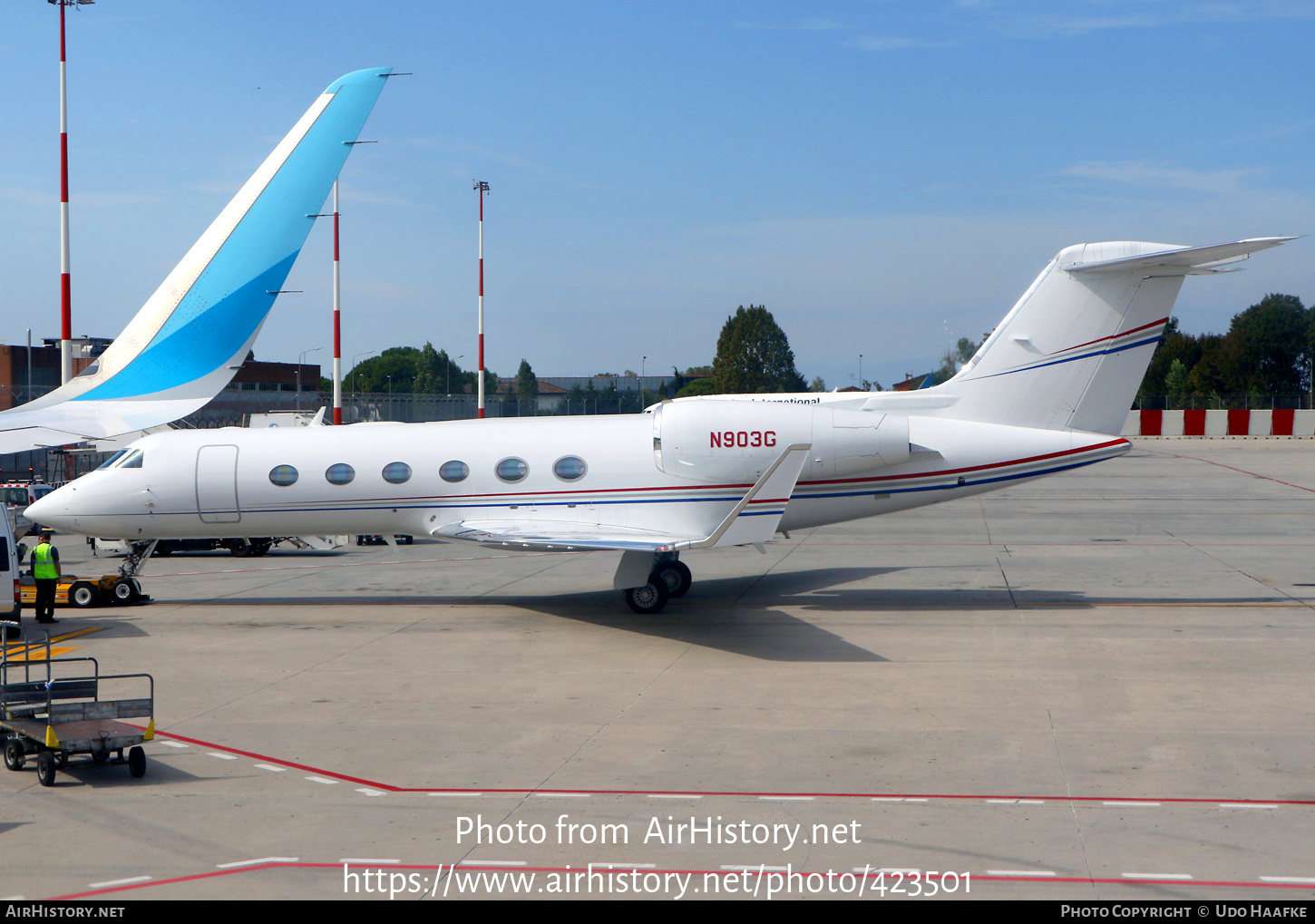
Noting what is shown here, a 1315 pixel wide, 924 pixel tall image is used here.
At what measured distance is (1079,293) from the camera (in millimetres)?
18375

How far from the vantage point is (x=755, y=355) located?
126 m

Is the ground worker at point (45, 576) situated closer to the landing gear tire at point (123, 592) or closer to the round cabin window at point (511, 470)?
the landing gear tire at point (123, 592)

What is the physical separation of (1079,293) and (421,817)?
14.7 m

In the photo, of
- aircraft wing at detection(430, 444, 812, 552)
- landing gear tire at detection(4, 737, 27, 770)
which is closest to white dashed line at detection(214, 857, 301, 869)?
landing gear tire at detection(4, 737, 27, 770)

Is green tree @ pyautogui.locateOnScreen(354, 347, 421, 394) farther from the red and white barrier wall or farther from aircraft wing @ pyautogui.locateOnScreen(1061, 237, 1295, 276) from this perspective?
aircraft wing @ pyautogui.locateOnScreen(1061, 237, 1295, 276)

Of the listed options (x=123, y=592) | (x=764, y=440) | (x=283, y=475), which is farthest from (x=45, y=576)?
(x=764, y=440)

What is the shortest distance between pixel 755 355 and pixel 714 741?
117m

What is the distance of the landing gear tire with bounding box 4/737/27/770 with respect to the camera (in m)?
10.1

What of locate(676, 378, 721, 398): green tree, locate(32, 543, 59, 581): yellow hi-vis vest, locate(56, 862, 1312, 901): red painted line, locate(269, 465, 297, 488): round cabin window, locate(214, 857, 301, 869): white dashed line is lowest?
locate(214, 857, 301, 869): white dashed line

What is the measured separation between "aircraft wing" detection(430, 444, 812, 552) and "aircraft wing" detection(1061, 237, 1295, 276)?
20.7 ft

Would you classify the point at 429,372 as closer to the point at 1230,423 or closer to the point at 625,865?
the point at 1230,423

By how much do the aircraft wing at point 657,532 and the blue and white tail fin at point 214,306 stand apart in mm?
6701

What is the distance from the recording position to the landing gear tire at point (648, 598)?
17.9 metres

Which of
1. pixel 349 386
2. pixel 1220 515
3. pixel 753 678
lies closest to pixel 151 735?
pixel 753 678
